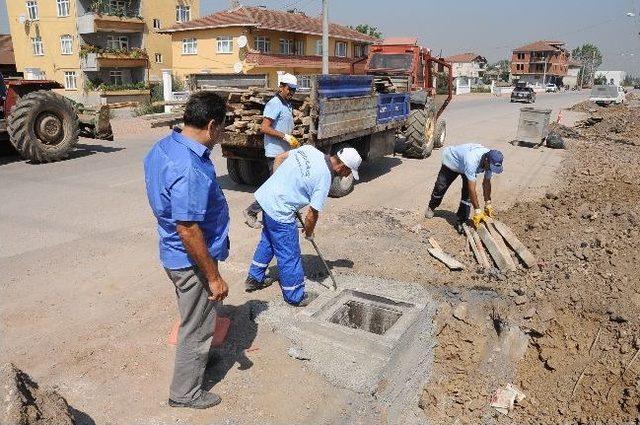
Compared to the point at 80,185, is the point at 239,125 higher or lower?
higher

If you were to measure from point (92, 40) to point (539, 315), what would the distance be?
3288 cm

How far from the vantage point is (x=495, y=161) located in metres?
5.95

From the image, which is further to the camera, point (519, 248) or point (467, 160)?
point (467, 160)

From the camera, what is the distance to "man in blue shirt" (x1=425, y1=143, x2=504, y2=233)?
6.04 metres

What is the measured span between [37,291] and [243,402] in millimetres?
2762

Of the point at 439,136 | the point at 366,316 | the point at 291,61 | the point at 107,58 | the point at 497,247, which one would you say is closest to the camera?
the point at 366,316

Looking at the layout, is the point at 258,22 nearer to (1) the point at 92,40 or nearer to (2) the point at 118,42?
(2) the point at 118,42

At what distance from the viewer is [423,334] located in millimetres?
4324

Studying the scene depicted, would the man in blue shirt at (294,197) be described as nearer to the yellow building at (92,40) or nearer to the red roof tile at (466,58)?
the yellow building at (92,40)

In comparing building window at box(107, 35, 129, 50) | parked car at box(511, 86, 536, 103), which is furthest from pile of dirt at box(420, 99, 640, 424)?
parked car at box(511, 86, 536, 103)

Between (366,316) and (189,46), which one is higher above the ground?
(189,46)

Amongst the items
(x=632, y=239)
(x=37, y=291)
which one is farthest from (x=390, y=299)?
(x=37, y=291)

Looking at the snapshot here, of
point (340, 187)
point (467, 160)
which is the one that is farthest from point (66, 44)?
point (467, 160)

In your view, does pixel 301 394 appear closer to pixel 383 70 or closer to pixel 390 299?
pixel 390 299
